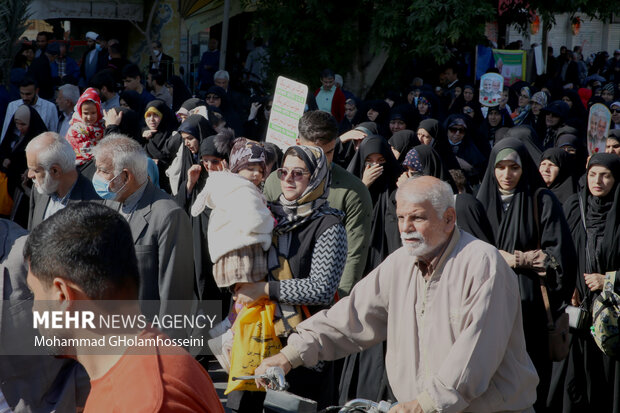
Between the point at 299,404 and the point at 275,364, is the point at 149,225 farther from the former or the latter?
the point at 299,404

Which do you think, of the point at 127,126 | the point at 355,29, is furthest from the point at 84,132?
the point at 355,29

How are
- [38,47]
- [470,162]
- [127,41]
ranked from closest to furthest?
[470,162]
[38,47]
[127,41]

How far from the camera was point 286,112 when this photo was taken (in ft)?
24.9

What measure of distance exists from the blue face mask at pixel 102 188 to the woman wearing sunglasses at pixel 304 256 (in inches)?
37.6

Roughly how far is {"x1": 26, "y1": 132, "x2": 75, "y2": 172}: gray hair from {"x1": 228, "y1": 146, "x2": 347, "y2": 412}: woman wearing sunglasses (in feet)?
4.24

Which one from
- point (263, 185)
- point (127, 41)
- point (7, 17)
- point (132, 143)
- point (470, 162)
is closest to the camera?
point (132, 143)

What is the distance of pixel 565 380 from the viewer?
19.5 ft

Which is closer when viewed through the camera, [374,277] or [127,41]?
[374,277]

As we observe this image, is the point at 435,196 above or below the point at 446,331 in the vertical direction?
above

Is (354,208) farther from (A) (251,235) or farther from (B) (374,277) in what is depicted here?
(B) (374,277)

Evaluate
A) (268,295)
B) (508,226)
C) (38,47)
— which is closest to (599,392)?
(508,226)

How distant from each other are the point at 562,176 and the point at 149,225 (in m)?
3.99

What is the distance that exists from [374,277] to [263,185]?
2394 millimetres

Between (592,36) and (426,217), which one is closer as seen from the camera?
(426,217)
